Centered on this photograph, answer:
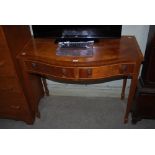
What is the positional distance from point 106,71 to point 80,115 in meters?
0.71

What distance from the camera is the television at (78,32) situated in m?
1.45

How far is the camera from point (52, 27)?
1472 mm

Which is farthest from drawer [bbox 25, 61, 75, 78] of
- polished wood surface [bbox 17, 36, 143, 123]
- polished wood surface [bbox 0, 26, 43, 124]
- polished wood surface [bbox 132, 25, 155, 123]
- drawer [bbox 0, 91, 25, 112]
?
polished wood surface [bbox 132, 25, 155, 123]

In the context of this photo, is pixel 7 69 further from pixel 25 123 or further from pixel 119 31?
pixel 119 31

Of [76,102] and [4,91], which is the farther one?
[76,102]

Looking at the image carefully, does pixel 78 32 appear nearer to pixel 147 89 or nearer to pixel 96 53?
pixel 96 53

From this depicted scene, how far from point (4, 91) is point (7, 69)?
0.22m

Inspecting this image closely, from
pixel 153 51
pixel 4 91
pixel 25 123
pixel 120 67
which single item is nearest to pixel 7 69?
pixel 4 91

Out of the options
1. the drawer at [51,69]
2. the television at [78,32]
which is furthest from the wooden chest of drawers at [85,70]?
the television at [78,32]

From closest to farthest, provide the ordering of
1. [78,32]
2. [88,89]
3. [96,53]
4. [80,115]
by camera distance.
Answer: [96,53] < [78,32] < [80,115] < [88,89]

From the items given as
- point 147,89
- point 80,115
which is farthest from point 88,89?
point 147,89

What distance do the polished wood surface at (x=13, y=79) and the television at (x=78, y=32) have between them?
0.18 meters

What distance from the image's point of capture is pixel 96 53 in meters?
1.37

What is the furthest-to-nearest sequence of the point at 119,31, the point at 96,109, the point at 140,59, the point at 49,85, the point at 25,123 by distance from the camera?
the point at 49,85
the point at 96,109
the point at 25,123
the point at 119,31
the point at 140,59
